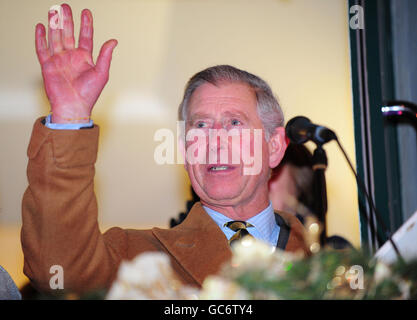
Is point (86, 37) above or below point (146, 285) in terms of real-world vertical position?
above

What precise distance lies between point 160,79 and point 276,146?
46cm

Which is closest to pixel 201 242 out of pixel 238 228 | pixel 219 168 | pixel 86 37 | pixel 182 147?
pixel 238 228

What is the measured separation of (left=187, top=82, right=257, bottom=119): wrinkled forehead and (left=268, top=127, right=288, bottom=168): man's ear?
12 cm

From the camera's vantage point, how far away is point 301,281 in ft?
3.61

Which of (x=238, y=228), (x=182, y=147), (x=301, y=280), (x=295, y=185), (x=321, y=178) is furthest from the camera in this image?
(x=295, y=185)

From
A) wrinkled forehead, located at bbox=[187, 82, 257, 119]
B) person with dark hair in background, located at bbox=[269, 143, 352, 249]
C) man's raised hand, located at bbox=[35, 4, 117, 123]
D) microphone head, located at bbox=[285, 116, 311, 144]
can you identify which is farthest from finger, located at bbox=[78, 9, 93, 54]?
person with dark hair in background, located at bbox=[269, 143, 352, 249]

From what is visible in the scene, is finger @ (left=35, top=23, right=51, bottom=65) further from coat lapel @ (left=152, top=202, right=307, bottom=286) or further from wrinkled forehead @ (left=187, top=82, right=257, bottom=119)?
coat lapel @ (left=152, top=202, right=307, bottom=286)

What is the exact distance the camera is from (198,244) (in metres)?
1.63

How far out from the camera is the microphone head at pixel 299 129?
57.7 inches

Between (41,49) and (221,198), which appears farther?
(221,198)

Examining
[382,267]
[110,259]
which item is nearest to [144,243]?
[110,259]

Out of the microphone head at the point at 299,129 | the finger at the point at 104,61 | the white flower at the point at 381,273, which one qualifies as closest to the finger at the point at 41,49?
the finger at the point at 104,61

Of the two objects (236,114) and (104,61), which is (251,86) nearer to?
(236,114)

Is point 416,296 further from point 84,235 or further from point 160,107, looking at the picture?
point 160,107
